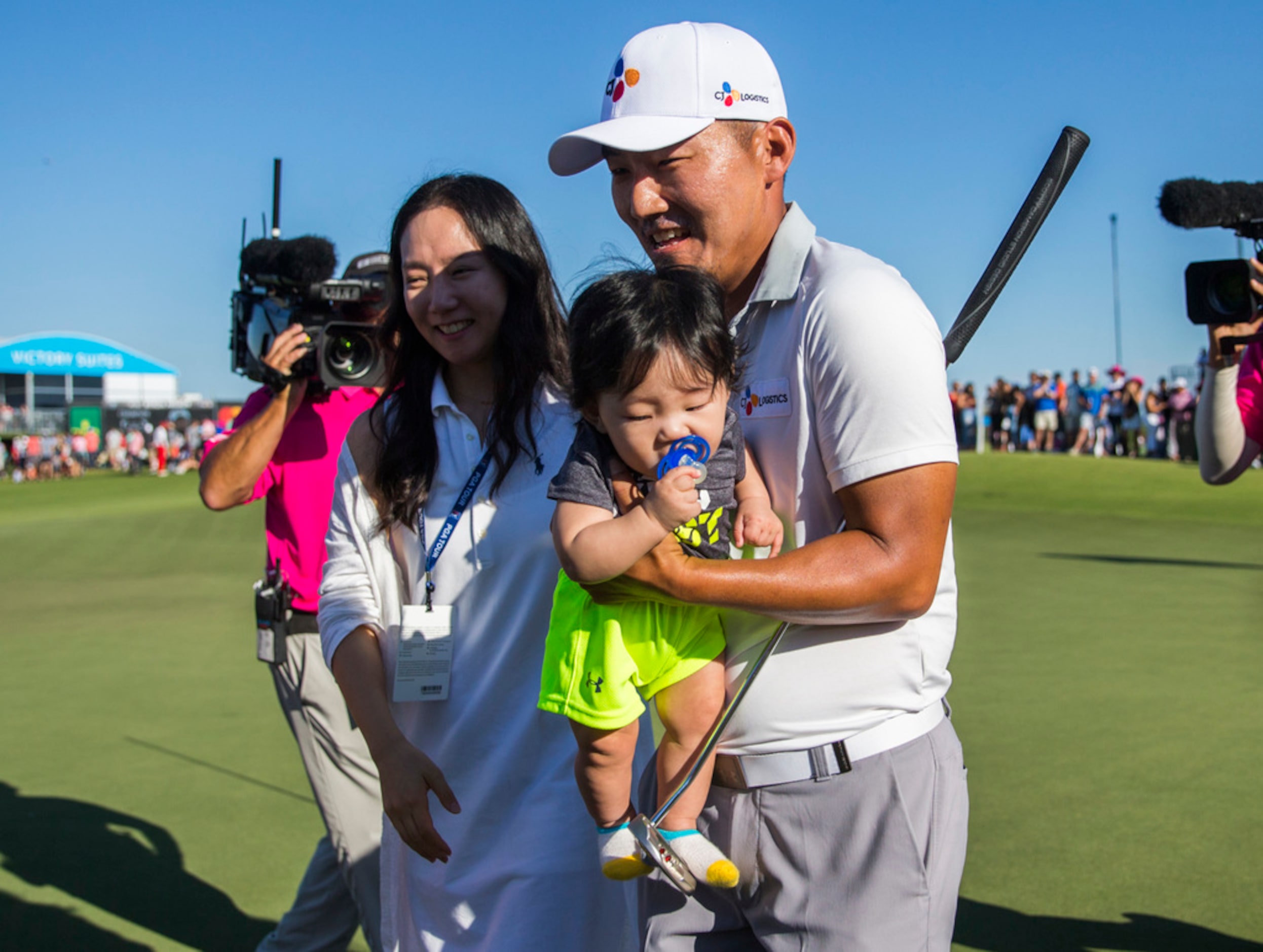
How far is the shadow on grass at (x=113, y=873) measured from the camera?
14.4 ft

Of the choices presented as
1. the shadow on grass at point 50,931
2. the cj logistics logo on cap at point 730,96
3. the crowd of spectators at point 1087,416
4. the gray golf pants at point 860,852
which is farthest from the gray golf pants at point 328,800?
the crowd of spectators at point 1087,416

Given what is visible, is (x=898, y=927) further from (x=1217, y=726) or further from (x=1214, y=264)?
(x=1217, y=726)

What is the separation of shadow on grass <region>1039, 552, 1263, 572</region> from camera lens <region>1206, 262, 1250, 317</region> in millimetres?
9540

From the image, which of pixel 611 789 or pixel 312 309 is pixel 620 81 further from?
pixel 312 309

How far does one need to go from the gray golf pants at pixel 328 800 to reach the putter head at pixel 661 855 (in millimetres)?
2125

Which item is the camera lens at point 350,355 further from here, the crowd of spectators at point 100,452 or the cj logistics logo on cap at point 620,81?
the crowd of spectators at point 100,452

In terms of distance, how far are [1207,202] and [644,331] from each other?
2681 millimetres

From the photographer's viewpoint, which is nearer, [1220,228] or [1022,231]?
[1022,231]

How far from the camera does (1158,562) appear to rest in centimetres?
1296

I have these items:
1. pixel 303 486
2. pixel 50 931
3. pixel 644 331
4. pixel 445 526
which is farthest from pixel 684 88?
pixel 50 931

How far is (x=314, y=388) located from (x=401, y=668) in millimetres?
1884

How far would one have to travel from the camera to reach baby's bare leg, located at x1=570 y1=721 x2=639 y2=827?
2.06m

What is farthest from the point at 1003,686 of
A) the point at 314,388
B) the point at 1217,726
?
the point at 314,388

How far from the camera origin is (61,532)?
19.8m
